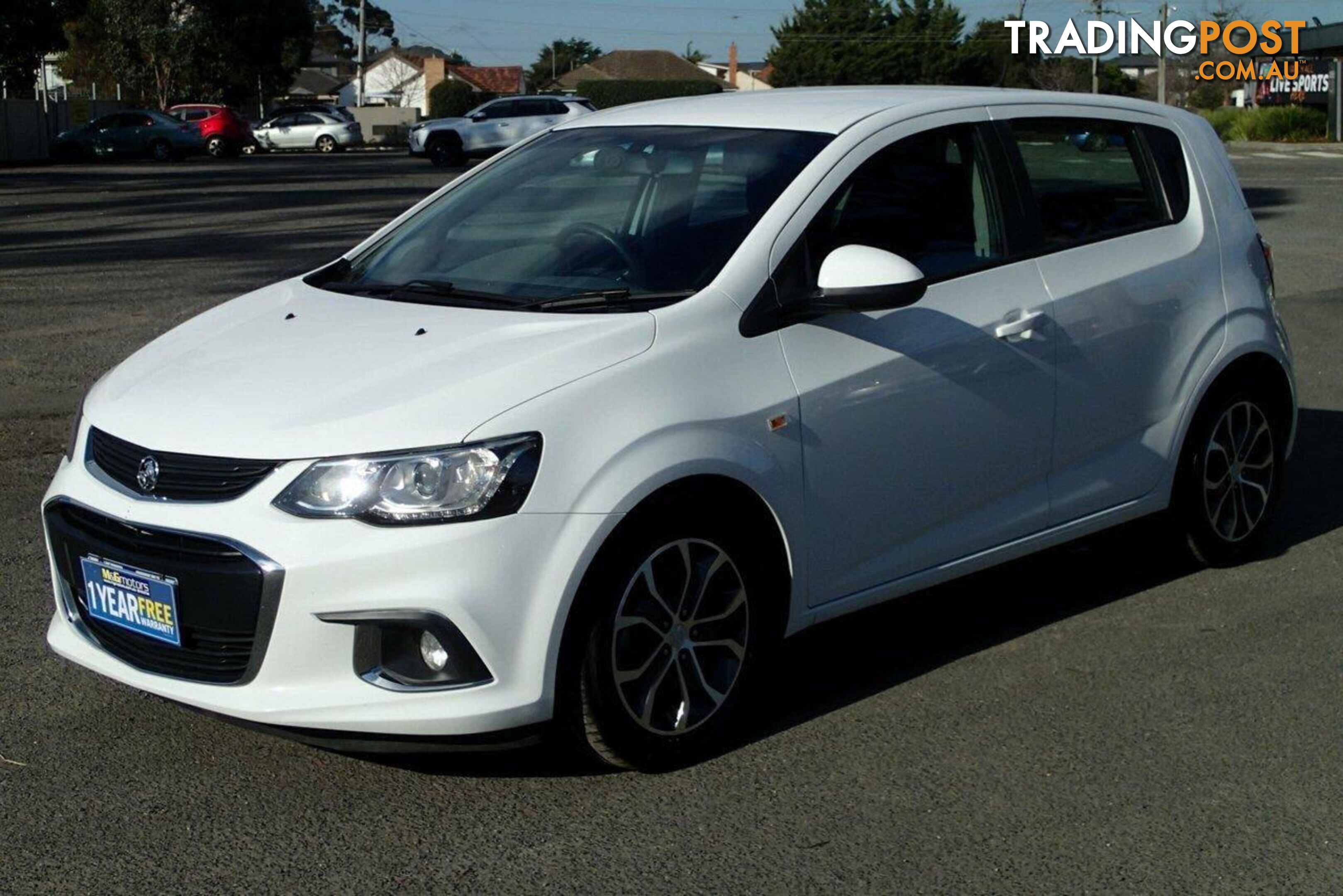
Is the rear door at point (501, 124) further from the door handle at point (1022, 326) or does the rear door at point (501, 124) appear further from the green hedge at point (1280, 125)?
the door handle at point (1022, 326)

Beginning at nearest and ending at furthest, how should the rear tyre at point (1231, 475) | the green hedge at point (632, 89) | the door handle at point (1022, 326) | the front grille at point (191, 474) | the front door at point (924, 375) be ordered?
1. the front grille at point (191, 474)
2. the front door at point (924, 375)
3. the door handle at point (1022, 326)
4. the rear tyre at point (1231, 475)
5. the green hedge at point (632, 89)

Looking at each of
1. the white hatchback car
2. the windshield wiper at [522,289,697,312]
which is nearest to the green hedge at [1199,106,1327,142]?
the white hatchback car

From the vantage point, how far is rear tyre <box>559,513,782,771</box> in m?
4.05

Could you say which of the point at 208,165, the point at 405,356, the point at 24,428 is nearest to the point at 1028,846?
the point at 405,356

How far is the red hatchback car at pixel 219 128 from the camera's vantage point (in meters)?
45.4

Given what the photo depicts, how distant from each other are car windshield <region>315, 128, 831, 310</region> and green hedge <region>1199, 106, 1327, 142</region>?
52583 mm

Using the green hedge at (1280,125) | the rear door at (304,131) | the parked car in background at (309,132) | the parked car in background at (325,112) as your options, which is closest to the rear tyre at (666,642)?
the parked car in background at (309,132)

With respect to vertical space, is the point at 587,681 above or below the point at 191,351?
below

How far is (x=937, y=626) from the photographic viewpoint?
5.60 meters

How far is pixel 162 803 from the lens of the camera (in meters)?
4.11

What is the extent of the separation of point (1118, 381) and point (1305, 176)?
96.5 ft

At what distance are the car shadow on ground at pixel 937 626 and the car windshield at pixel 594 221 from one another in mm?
1215

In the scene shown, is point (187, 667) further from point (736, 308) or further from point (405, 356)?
point (736, 308)

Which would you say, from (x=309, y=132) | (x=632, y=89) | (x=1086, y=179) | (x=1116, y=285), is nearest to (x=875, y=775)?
(x=1116, y=285)
